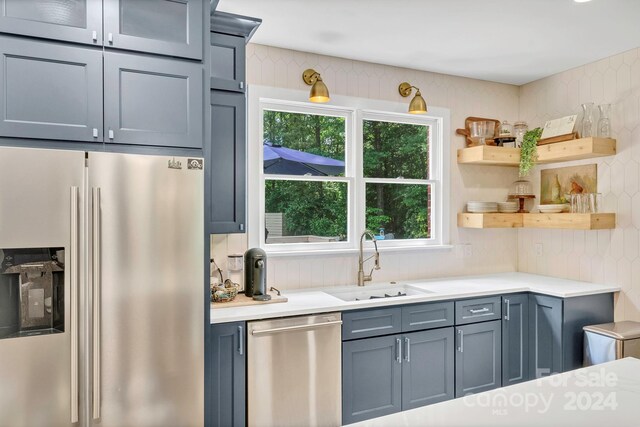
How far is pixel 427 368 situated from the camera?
118 inches

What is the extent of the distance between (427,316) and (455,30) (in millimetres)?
1913

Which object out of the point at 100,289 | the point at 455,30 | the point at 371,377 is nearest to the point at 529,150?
the point at 455,30

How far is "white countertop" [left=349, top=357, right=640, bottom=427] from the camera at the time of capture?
1182mm

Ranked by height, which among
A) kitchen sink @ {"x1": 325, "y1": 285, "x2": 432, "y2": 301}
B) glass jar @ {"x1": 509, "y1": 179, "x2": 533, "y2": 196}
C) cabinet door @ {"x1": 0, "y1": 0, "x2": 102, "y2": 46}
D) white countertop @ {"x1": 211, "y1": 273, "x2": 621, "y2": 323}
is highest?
cabinet door @ {"x1": 0, "y1": 0, "x2": 102, "y2": 46}

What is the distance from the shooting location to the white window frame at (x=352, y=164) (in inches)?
124

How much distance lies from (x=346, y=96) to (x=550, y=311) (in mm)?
2203

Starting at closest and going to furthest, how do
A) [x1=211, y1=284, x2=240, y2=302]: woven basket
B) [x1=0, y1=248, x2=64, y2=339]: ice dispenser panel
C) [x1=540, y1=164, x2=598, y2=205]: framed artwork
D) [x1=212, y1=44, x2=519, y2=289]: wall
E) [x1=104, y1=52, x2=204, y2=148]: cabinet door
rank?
[x1=0, y1=248, x2=64, y2=339]: ice dispenser panel, [x1=104, y1=52, x2=204, y2=148]: cabinet door, [x1=211, y1=284, x2=240, y2=302]: woven basket, [x1=212, y1=44, x2=519, y2=289]: wall, [x1=540, y1=164, x2=598, y2=205]: framed artwork

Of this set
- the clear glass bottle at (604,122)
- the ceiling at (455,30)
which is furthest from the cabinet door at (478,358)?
the ceiling at (455,30)

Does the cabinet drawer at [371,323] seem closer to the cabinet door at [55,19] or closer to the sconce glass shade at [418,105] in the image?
the sconce glass shade at [418,105]

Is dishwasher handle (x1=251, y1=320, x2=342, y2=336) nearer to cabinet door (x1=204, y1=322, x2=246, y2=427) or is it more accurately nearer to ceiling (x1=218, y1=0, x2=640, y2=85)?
cabinet door (x1=204, y1=322, x2=246, y2=427)

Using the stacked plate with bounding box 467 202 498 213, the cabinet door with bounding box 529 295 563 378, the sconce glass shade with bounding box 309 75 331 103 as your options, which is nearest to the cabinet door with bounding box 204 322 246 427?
the sconce glass shade with bounding box 309 75 331 103

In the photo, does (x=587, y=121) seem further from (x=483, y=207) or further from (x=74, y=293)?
(x=74, y=293)

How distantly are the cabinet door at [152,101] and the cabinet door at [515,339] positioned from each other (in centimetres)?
253

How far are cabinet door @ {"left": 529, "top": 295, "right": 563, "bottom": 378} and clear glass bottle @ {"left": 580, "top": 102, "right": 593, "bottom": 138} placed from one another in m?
1.33
